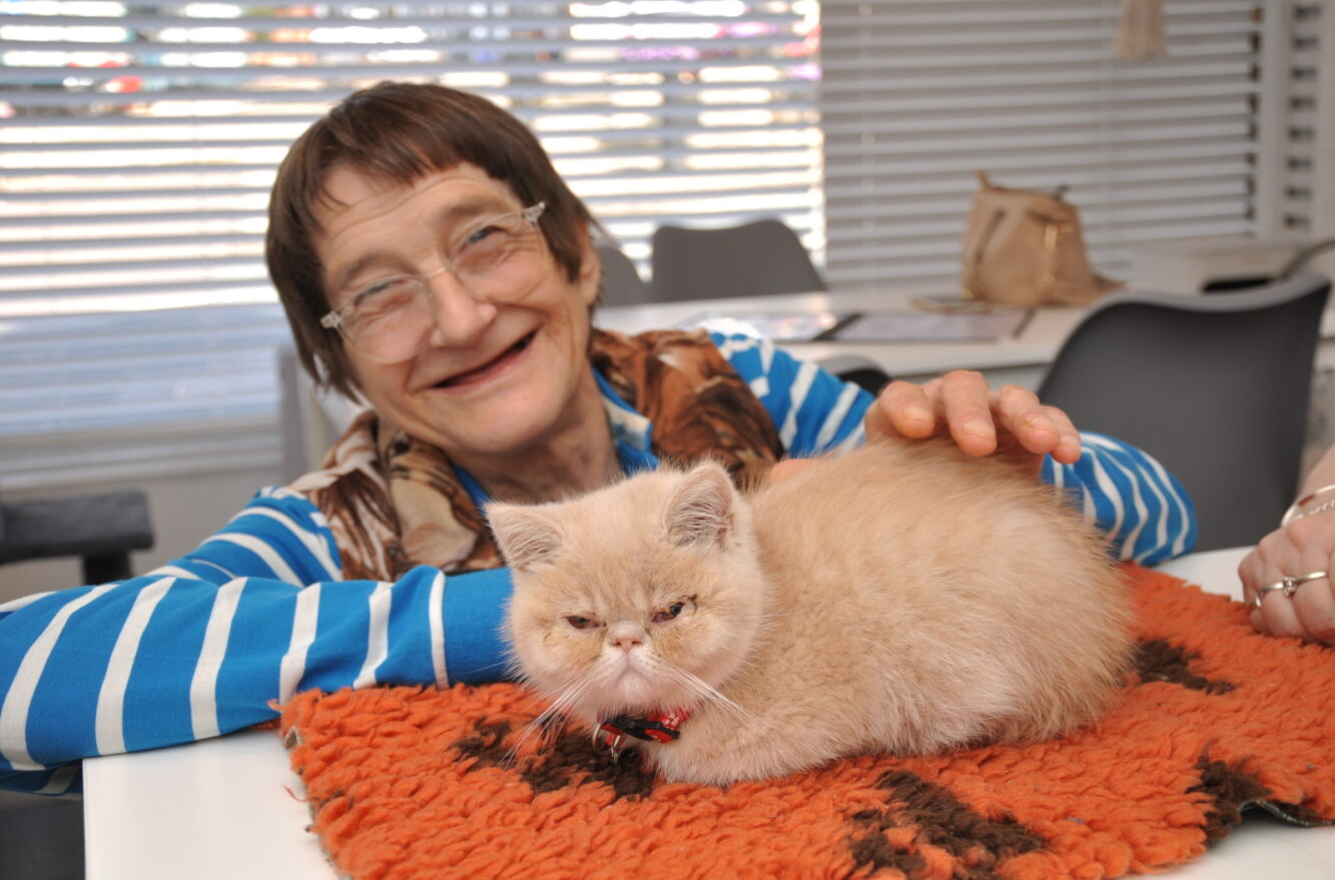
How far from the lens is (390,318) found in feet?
4.55

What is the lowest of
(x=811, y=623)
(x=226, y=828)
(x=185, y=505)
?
(x=185, y=505)

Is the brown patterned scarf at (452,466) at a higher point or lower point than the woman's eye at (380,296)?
lower

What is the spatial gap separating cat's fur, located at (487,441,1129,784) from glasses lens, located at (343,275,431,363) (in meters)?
0.54

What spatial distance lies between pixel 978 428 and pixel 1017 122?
4.48 m

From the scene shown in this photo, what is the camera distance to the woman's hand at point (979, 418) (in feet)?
3.03

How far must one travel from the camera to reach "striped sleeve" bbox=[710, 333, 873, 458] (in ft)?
5.43

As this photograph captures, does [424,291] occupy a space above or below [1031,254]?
above

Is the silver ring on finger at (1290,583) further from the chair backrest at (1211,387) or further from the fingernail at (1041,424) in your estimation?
the chair backrest at (1211,387)

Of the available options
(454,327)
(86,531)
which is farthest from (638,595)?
(86,531)

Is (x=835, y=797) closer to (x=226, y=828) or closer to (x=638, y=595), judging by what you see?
(x=638, y=595)

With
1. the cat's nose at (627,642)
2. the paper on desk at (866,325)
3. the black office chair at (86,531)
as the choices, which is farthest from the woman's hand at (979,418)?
the black office chair at (86,531)

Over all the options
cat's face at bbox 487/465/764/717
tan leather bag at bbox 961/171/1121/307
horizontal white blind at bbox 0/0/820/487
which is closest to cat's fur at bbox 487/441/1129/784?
cat's face at bbox 487/465/764/717

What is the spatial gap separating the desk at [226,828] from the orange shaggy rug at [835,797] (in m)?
0.02

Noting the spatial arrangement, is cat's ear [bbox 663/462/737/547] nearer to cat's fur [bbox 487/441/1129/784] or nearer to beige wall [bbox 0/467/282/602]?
cat's fur [bbox 487/441/1129/784]
